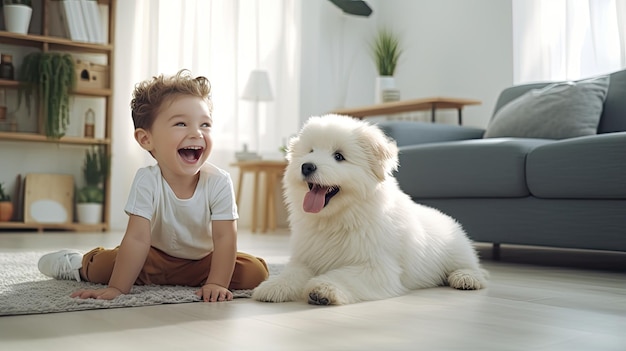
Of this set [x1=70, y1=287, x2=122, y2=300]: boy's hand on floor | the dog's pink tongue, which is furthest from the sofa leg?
[x1=70, y1=287, x2=122, y2=300]: boy's hand on floor

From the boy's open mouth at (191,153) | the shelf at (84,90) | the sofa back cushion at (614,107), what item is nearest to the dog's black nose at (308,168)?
the boy's open mouth at (191,153)

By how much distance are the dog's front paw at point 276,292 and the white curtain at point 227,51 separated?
4013 millimetres

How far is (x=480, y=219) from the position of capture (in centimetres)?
289

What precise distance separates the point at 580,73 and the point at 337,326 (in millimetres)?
3591

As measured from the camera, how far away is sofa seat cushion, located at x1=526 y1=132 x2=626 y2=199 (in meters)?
2.35

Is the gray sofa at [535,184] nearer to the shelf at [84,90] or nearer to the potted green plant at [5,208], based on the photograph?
the shelf at [84,90]

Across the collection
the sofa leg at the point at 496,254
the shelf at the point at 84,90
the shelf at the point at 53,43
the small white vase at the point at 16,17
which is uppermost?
the small white vase at the point at 16,17

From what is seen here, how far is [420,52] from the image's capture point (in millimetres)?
5566

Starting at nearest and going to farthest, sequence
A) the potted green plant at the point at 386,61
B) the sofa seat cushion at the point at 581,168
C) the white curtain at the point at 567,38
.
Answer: the sofa seat cushion at the point at 581,168 → the white curtain at the point at 567,38 → the potted green plant at the point at 386,61

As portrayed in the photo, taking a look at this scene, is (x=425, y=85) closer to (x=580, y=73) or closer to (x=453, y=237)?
(x=580, y=73)

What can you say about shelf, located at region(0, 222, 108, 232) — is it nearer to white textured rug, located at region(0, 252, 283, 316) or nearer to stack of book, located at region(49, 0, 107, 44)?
stack of book, located at region(49, 0, 107, 44)

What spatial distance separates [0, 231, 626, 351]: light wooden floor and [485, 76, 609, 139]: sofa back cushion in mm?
1447

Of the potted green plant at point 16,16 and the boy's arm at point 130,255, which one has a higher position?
the potted green plant at point 16,16

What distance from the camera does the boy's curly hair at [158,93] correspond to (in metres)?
1.71
